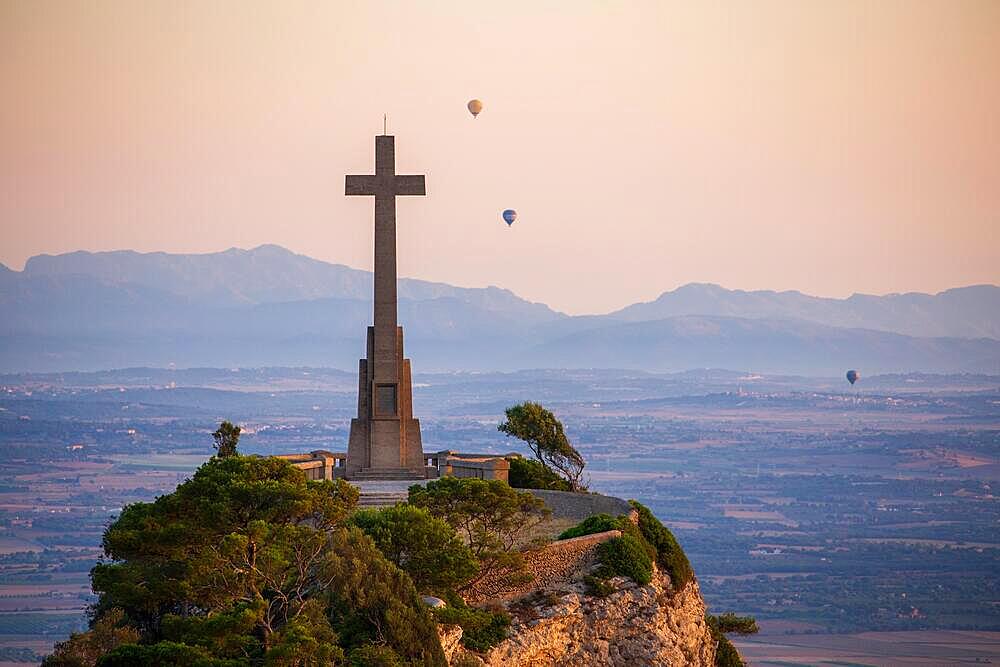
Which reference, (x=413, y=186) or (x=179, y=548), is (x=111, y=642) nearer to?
(x=179, y=548)

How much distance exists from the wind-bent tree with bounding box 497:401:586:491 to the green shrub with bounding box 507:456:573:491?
1137mm

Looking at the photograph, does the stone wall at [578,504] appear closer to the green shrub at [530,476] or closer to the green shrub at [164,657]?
the green shrub at [530,476]

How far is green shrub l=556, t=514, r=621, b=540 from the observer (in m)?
47.1

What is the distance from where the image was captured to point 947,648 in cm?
17562

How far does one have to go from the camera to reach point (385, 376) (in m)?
57.1

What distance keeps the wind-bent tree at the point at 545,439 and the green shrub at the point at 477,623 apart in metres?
16.6

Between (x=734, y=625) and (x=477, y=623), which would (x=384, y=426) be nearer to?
(x=734, y=625)

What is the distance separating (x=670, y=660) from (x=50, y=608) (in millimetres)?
117738

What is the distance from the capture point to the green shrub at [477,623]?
40500 mm

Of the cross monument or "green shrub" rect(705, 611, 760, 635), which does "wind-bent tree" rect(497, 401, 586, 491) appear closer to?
the cross monument

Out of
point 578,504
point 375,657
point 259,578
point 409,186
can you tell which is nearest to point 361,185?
point 409,186

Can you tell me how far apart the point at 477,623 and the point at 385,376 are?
16.9 meters

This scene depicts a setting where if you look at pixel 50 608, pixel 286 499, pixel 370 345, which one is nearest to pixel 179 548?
pixel 286 499

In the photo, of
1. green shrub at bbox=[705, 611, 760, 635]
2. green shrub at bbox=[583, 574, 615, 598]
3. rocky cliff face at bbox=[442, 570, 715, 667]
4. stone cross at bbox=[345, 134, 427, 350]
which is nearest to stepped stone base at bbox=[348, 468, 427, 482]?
stone cross at bbox=[345, 134, 427, 350]
